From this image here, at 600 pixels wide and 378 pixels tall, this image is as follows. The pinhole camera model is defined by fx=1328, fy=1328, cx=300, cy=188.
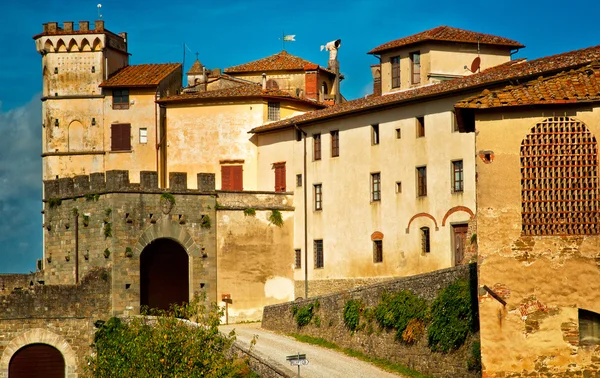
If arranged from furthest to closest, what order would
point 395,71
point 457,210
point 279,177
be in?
point 279,177, point 395,71, point 457,210

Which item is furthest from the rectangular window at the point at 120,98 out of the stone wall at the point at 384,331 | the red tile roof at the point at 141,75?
the stone wall at the point at 384,331

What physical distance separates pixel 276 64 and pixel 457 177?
77.0ft

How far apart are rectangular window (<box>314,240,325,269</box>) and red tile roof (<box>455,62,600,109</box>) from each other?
25.0 m

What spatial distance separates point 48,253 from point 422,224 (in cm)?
1618

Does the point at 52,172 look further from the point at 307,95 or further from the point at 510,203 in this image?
the point at 510,203

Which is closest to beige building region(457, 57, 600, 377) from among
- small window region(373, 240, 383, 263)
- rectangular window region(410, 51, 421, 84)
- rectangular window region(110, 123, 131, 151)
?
small window region(373, 240, 383, 263)

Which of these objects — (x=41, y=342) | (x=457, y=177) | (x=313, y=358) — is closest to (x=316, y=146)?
(x=457, y=177)

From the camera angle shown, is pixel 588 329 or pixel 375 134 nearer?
pixel 588 329

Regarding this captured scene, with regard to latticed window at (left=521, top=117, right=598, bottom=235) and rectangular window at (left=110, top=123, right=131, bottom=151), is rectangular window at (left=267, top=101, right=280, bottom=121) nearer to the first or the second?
rectangular window at (left=110, top=123, right=131, bottom=151)

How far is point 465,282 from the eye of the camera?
3556cm

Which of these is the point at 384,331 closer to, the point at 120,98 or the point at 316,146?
the point at 316,146

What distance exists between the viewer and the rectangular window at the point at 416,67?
54906 mm

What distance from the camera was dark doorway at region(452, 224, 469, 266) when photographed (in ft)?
154

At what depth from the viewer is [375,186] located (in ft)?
170
